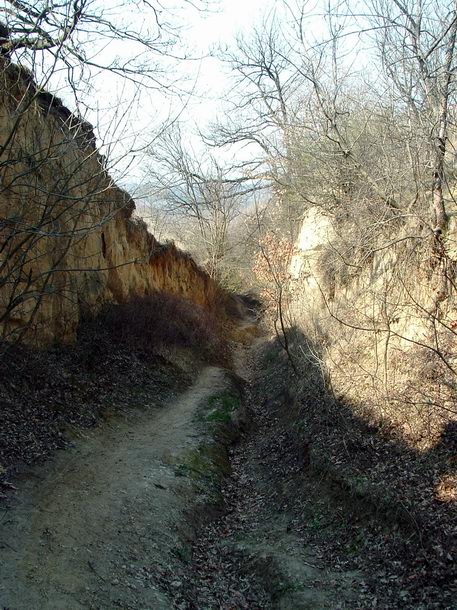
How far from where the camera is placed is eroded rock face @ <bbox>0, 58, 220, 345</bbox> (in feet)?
24.3

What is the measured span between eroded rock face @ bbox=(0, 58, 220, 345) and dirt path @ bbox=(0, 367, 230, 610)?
8.37ft

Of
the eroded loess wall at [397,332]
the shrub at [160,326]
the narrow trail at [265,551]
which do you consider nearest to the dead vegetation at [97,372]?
the shrub at [160,326]

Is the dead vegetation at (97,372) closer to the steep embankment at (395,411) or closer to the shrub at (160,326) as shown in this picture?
the shrub at (160,326)

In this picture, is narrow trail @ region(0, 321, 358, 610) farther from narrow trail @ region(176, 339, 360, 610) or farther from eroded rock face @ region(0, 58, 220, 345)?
eroded rock face @ region(0, 58, 220, 345)

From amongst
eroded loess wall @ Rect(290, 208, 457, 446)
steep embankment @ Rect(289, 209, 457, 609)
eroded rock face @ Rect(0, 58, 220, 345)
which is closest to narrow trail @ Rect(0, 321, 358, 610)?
steep embankment @ Rect(289, 209, 457, 609)

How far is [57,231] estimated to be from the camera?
10.7 metres

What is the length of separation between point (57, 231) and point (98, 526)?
6.20 meters

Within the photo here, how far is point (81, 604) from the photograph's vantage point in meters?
5.39

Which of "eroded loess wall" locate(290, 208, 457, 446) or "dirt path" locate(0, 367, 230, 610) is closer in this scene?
"dirt path" locate(0, 367, 230, 610)

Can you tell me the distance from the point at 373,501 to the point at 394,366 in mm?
3260

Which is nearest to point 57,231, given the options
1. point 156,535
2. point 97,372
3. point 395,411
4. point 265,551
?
point 97,372

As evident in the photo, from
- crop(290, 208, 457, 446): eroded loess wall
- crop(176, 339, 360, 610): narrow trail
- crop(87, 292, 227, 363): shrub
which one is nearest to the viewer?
crop(176, 339, 360, 610): narrow trail

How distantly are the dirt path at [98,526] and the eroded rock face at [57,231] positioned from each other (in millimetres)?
2551

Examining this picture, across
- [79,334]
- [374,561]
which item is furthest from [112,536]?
[79,334]
